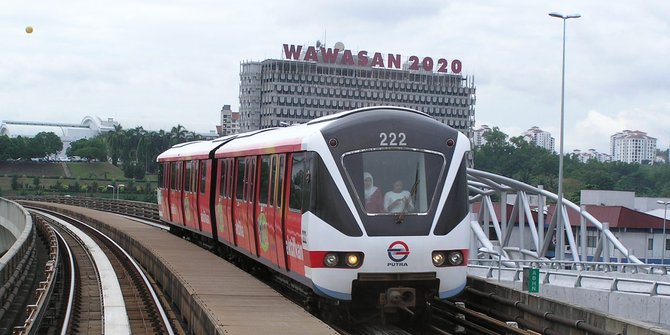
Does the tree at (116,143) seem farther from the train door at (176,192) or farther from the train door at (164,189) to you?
the train door at (176,192)

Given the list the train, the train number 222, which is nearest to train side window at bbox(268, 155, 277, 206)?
the train

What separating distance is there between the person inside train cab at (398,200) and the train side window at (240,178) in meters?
6.62

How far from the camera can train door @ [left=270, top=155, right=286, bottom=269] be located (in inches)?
698

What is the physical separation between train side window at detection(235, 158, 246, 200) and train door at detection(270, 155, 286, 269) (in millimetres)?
3294

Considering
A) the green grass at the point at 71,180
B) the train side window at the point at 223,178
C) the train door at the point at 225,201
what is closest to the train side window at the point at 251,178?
the train door at the point at 225,201

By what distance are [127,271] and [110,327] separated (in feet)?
42.1

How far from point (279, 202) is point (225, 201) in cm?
654

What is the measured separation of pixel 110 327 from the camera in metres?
18.1

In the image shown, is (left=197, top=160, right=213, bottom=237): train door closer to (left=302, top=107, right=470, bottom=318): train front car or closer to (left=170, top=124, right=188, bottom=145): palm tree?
(left=302, top=107, right=470, bottom=318): train front car

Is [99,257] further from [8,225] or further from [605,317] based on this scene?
[605,317]

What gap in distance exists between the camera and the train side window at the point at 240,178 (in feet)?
71.7

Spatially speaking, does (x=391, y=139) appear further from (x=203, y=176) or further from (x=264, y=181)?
(x=203, y=176)

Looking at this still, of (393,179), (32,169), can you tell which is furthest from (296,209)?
(32,169)

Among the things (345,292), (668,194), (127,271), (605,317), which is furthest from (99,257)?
(668,194)
